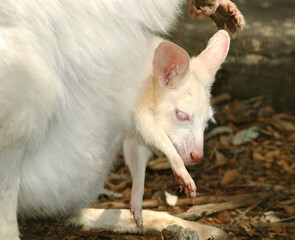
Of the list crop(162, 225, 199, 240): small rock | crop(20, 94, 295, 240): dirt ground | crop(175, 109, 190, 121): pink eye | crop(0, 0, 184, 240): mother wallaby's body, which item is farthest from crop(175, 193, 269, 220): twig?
crop(175, 109, 190, 121): pink eye

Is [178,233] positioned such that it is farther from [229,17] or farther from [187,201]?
[229,17]

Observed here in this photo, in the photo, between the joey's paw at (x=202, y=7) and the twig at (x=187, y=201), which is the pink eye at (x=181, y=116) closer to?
the joey's paw at (x=202, y=7)

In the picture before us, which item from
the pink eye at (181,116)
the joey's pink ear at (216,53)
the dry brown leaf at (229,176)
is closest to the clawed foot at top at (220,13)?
the joey's pink ear at (216,53)

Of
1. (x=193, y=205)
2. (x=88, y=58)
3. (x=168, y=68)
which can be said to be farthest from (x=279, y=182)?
(x=88, y=58)

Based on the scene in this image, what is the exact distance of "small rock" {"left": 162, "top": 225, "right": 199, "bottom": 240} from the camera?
2.46 meters

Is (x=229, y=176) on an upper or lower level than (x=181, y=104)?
lower

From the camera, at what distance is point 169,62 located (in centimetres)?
238

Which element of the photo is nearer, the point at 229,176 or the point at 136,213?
the point at 136,213

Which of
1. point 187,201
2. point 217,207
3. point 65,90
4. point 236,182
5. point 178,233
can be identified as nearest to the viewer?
point 65,90

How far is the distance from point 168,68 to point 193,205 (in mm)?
1018

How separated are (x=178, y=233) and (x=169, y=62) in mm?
691

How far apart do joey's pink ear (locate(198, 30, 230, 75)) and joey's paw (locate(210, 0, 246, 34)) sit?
11cm

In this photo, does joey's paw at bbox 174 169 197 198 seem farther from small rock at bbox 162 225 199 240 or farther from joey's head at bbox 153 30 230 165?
small rock at bbox 162 225 199 240

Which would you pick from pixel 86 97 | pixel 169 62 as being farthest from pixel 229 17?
pixel 86 97
